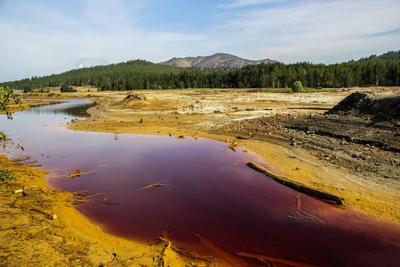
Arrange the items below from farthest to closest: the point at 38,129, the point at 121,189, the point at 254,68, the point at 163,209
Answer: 1. the point at 254,68
2. the point at 38,129
3. the point at 121,189
4. the point at 163,209

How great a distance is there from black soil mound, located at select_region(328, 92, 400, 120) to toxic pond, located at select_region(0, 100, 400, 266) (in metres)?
10.6

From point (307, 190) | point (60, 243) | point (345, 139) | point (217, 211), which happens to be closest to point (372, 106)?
point (345, 139)

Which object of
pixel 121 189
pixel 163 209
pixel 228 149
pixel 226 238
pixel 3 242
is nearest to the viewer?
pixel 3 242

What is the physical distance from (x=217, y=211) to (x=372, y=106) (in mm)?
19942

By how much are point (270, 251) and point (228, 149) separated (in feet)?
49.4

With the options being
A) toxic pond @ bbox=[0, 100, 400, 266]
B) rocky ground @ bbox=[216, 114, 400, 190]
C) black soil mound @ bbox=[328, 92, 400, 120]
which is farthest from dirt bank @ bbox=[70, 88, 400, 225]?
black soil mound @ bbox=[328, 92, 400, 120]

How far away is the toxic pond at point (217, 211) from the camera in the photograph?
1096cm

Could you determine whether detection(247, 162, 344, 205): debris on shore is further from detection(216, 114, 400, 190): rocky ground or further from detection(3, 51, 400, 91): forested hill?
detection(3, 51, 400, 91): forested hill

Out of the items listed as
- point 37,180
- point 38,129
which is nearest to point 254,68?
point 38,129

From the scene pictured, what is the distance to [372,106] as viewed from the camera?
2836 centimetres

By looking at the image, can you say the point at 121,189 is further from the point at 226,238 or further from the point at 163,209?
the point at 226,238

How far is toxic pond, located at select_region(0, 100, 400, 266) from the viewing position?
36.0 feet

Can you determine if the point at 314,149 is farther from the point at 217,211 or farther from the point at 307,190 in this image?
the point at 217,211

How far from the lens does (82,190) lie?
56.0 feet
